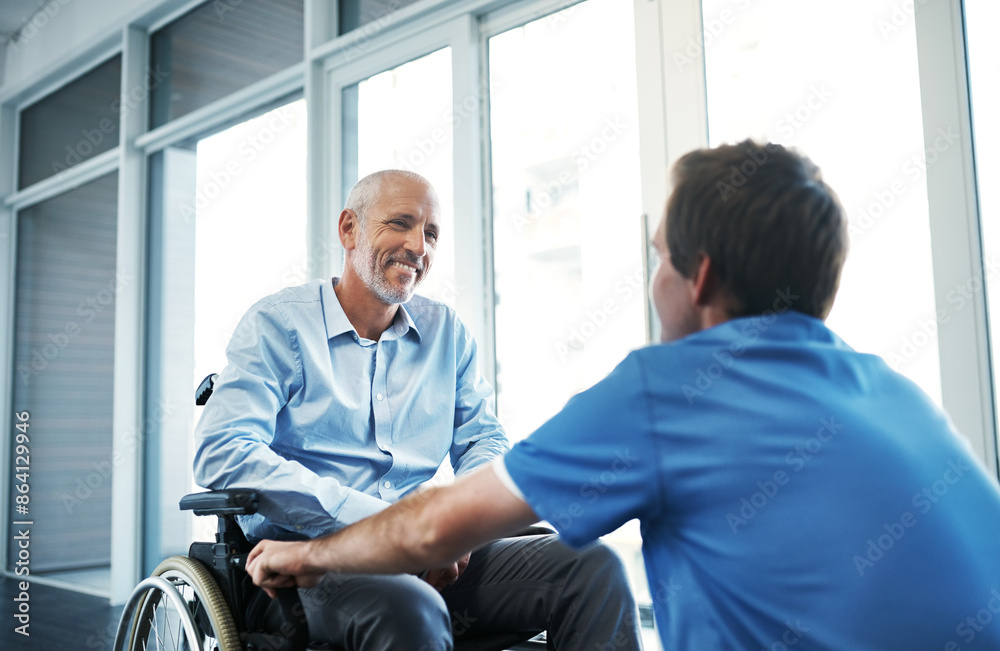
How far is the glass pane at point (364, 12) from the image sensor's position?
294 centimetres

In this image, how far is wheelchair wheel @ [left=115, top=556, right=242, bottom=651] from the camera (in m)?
1.32

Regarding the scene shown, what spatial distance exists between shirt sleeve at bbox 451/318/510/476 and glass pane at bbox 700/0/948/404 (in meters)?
0.81

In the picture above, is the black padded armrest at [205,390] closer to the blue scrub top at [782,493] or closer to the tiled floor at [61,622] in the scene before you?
the blue scrub top at [782,493]

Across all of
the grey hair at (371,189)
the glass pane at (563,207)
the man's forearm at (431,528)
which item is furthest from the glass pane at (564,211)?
the man's forearm at (431,528)

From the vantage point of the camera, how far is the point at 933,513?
716 millimetres

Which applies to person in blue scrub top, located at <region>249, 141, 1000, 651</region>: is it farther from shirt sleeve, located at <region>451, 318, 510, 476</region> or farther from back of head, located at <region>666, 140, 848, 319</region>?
shirt sleeve, located at <region>451, 318, 510, 476</region>

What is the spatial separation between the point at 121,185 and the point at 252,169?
35.3 inches

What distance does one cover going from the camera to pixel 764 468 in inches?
27.9

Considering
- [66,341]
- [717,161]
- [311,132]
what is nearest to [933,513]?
[717,161]

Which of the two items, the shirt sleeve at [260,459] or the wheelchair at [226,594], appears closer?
the wheelchair at [226,594]

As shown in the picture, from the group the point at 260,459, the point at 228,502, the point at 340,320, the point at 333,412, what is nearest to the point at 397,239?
the point at 340,320

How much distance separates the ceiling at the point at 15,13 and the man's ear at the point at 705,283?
4704 mm

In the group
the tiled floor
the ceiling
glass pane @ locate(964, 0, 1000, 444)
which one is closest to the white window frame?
glass pane @ locate(964, 0, 1000, 444)

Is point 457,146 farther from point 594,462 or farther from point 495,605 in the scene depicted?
point 594,462
